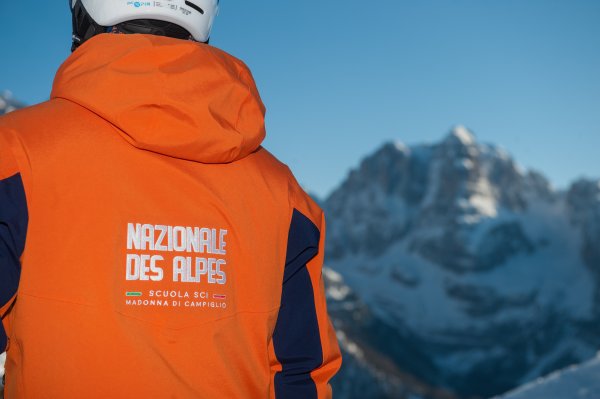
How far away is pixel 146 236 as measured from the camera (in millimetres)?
2312

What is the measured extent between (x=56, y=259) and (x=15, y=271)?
157 millimetres

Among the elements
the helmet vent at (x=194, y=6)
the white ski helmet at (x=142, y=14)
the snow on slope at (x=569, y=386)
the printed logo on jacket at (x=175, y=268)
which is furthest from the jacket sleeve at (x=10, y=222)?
the snow on slope at (x=569, y=386)

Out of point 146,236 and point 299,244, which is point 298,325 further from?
point 146,236

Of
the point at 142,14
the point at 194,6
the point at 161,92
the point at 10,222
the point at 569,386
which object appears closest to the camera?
the point at 10,222

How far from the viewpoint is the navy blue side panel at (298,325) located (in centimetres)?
277

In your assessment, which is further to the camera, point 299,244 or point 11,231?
point 299,244

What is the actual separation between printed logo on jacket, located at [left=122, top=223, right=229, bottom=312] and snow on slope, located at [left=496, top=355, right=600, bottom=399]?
Answer: 5.91m

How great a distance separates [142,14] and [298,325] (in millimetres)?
1620

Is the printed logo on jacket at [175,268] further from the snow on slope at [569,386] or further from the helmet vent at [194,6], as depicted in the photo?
the snow on slope at [569,386]

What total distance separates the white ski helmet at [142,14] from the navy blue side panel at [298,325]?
112cm

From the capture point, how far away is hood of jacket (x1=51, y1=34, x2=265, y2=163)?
2.29 meters

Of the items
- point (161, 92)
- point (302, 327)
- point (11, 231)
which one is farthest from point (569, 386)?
point (11, 231)

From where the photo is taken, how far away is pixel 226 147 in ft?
8.15

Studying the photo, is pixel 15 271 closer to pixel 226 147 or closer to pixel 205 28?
pixel 226 147
